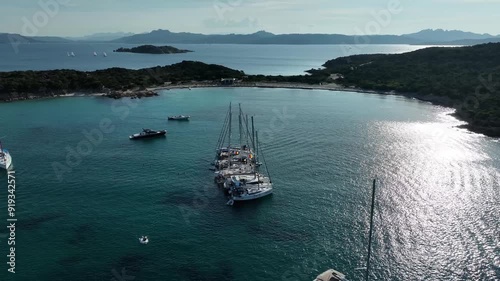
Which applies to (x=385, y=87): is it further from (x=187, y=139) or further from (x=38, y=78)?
(x=38, y=78)

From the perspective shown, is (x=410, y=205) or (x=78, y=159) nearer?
(x=410, y=205)

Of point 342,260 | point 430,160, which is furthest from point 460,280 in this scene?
point 430,160

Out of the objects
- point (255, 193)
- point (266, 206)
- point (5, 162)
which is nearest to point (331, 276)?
point (266, 206)

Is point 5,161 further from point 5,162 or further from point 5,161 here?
point 5,162

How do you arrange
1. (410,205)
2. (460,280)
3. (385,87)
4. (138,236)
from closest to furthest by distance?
(460,280)
(138,236)
(410,205)
(385,87)

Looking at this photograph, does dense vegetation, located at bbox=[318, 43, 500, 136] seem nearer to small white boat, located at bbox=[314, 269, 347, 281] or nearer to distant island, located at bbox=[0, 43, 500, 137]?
distant island, located at bbox=[0, 43, 500, 137]

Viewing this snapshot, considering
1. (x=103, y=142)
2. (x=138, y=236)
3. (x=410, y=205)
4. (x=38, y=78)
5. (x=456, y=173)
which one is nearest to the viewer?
(x=138, y=236)

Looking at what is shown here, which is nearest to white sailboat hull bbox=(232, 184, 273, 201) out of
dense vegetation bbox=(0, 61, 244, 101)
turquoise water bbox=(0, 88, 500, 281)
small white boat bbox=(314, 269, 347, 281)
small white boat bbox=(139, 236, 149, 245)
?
turquoise water bbox=(0, 88, 500, 281)
